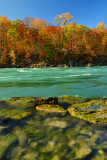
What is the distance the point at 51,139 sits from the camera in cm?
195

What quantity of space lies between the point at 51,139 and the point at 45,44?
111ft

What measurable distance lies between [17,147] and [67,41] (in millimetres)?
35938

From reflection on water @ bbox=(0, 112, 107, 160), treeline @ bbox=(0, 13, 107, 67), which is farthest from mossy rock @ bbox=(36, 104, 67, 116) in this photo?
treeline @ bbox=(0, 13, 107, 67)

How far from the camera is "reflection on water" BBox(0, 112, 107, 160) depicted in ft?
5.30

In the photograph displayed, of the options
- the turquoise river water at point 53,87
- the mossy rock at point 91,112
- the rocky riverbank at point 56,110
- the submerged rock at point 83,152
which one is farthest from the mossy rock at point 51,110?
the turquoise river water at point 53,87

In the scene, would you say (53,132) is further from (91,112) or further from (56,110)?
(91,112)

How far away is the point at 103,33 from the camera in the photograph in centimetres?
3922

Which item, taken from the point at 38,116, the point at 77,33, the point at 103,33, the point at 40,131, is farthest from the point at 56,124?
the point at 103,33

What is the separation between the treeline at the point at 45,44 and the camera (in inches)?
1242

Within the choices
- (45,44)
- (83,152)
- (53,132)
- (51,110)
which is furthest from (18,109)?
(45,44)

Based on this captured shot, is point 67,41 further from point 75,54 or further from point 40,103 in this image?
point 40,103

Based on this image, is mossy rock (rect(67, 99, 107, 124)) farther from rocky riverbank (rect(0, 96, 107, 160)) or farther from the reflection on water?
the reflection on water

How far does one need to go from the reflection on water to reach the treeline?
27.9 metres

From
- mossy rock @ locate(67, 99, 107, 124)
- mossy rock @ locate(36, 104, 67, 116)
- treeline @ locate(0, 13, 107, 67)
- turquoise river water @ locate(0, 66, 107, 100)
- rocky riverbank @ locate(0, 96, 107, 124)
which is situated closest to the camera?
mossy rock @ locate(67, 99, 107, 124)
